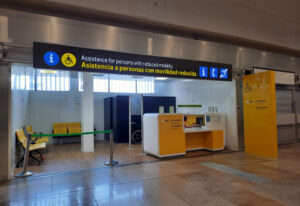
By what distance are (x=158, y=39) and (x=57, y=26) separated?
2491mm

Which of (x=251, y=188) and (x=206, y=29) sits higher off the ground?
(x=206, y=29)

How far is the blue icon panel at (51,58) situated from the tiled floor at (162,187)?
2303mm

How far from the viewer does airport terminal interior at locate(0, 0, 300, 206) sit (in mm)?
3551

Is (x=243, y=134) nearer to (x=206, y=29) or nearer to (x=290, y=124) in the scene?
(x=290, y=124)

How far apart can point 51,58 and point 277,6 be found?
6494 mm

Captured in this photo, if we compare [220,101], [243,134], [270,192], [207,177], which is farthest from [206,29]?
[270,192]

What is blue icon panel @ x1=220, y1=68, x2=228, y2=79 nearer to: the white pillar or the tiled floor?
the tiled floor

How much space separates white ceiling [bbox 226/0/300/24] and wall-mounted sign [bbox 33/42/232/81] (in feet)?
6.58

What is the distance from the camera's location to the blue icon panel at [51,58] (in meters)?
3.98

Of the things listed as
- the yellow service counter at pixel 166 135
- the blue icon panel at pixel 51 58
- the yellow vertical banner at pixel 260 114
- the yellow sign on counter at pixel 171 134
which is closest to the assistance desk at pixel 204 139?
the yellow service counter at pixel 166 135

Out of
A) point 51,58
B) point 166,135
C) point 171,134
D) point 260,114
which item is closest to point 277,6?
point 260,114

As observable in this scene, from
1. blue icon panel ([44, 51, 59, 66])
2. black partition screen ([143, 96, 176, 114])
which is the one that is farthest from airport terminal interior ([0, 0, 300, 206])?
black partition screen ([143, 96, 176, 114])

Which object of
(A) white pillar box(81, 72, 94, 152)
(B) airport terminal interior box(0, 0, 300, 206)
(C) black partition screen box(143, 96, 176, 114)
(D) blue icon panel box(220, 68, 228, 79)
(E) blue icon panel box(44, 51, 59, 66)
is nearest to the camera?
(B) airport terminal interior box(0, 0, 300, 206)

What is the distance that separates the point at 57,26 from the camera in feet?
14.5
